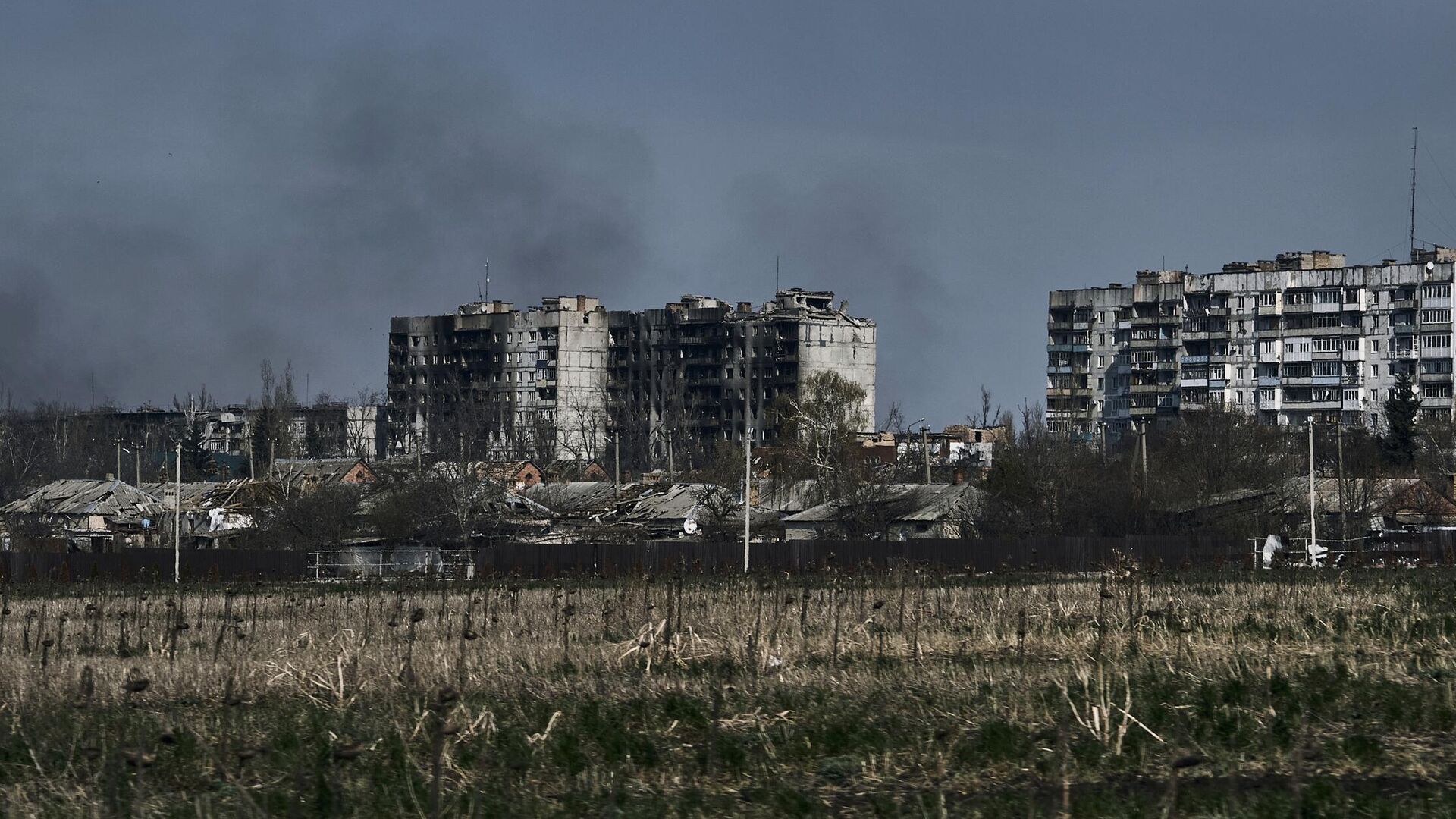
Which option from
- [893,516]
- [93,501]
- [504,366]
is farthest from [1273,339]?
[93,501]

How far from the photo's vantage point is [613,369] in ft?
531

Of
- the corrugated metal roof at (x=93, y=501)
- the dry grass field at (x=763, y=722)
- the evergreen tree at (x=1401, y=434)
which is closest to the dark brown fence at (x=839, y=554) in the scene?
the dry grass field at (x=763, y=722)

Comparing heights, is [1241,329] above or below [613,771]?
above

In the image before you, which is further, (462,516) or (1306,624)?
(462,516)

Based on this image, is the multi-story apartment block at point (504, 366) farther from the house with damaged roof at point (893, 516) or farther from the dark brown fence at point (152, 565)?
the dark brown fence at point (152, 565)

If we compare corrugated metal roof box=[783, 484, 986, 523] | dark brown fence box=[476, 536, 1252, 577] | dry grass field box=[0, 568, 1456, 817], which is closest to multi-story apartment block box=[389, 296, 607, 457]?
corrugated metal roof box=[783, 484, 986, 523]

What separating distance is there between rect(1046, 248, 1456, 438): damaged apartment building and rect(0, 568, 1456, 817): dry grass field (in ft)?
370

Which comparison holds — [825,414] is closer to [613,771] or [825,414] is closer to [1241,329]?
[1241,329]

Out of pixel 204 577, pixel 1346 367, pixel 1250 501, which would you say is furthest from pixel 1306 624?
pixel 1346 367

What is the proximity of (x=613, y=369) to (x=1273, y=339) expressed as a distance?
5799 centimetres

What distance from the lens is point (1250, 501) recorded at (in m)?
71.2

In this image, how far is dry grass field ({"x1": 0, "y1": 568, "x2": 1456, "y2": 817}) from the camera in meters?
11.6

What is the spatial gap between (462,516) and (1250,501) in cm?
3228

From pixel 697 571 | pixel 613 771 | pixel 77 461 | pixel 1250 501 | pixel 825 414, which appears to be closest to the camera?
pixel 613 771
